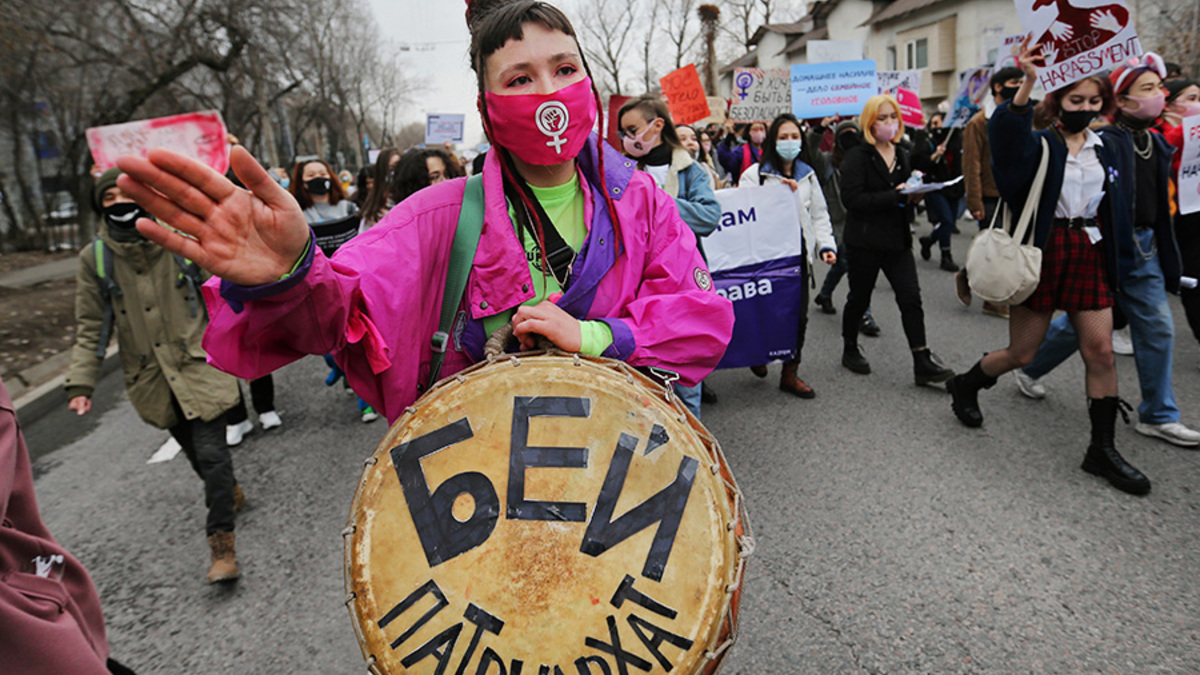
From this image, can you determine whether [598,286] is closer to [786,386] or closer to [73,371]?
[73,371]

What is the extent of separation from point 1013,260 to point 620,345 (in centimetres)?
280

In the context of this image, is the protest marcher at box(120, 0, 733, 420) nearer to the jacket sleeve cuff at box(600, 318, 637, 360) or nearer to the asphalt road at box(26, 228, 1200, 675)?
the jacket sleeve cuff at box(600, 318, 637, 360)

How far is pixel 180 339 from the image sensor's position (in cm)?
324

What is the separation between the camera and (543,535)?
1.19m

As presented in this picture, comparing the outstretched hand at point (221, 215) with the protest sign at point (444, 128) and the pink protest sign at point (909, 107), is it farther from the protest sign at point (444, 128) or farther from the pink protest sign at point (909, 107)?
the protest sign at point (444, 128)

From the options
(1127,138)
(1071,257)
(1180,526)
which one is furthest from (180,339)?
(1127,138)

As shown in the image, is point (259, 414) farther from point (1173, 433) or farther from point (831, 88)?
point (831, 88)

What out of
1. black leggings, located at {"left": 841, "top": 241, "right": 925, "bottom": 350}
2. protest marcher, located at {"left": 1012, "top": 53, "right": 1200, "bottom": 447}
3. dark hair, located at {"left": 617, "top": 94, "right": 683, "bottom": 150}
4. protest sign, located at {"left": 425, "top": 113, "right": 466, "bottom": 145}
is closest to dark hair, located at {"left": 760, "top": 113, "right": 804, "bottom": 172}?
black leggings, located at {"left": 841, "top": 241, "right": 925, "bottom": 350}

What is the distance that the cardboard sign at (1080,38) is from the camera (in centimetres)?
297

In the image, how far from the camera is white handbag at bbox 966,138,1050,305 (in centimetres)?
325

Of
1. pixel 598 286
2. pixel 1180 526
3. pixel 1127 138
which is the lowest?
pixel 1180 526

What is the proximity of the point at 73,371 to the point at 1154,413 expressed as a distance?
17.5ft

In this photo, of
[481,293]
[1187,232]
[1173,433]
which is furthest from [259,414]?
[1187,232]

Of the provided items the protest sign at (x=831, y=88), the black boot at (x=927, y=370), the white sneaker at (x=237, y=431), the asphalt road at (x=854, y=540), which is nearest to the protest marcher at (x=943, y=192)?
the protest sign at (x=831, y=88)
